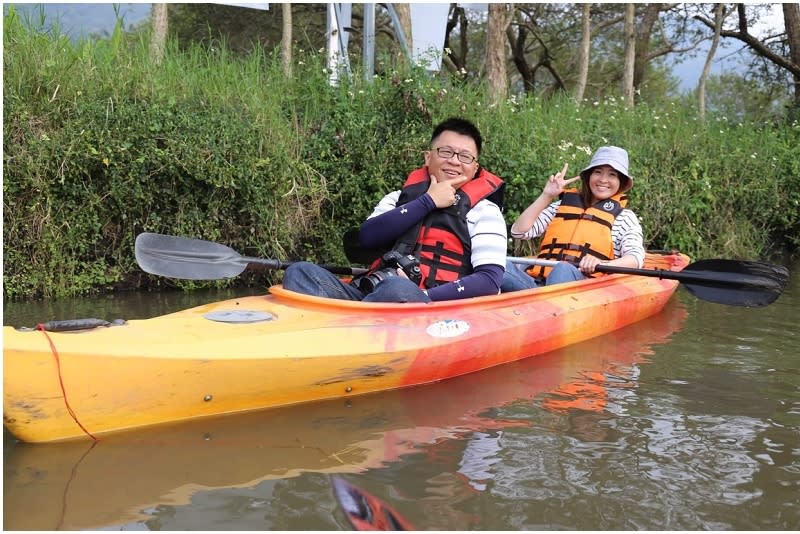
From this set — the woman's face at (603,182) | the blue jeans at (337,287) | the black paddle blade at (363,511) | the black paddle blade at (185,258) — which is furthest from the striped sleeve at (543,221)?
the black paddle blade at (363,511)

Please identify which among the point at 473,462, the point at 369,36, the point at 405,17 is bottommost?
the point at 473,462

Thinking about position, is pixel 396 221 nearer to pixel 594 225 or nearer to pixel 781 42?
pixel 594 225

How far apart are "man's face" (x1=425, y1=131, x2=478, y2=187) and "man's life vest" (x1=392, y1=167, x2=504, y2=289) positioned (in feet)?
0.29

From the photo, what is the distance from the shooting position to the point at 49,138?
5.15m

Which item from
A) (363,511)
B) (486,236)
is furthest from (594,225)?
(363,511)

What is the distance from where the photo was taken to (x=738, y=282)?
4473mm

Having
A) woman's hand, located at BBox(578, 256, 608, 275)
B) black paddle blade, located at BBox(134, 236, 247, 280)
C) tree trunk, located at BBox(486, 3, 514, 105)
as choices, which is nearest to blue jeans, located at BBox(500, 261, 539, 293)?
woman's hand, located at BBox(578, 256, 608, 275)

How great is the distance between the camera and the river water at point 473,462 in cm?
236

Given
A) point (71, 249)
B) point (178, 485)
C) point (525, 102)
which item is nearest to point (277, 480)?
point (178, 485)

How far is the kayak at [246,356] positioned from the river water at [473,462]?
78 millimetres

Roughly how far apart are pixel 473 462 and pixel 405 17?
7555 millimetres

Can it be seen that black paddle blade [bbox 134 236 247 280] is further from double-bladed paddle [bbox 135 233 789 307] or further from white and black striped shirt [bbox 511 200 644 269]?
white and black striped shirt [bbox 511 200 644 269]

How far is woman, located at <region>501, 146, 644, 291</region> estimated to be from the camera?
500 centimetres

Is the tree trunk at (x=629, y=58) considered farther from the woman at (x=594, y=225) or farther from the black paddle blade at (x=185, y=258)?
the black paddle blade at (x=185, y=258)
